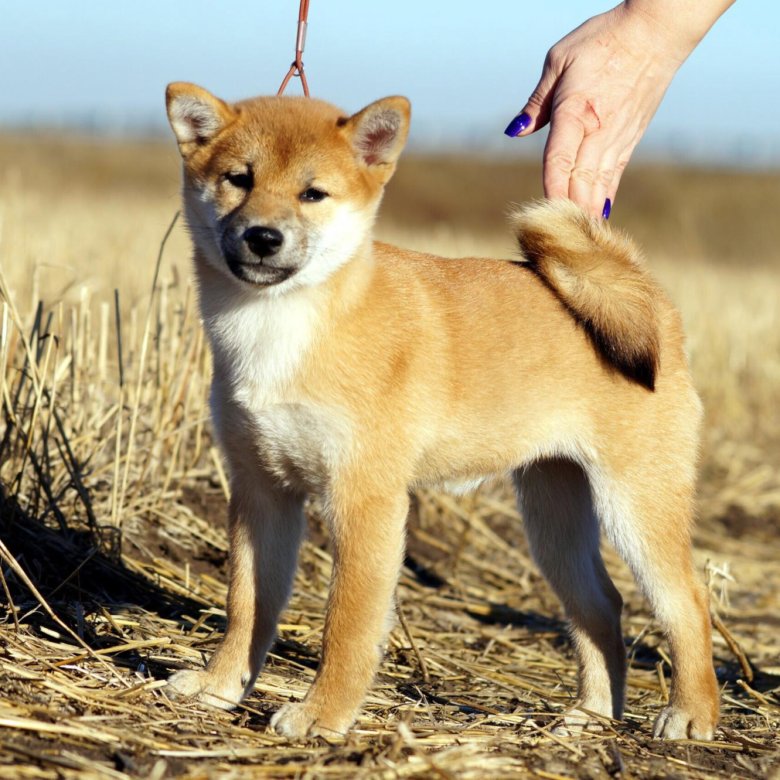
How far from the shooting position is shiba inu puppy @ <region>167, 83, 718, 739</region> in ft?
12.0

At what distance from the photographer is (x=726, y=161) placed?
160ft

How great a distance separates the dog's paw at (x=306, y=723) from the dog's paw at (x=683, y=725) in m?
1.19

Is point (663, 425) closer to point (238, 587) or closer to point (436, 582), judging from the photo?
point (238, 587)

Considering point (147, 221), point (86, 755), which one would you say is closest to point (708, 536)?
point (86, 755)

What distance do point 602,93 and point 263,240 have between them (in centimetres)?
194

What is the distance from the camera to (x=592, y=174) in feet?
15.4

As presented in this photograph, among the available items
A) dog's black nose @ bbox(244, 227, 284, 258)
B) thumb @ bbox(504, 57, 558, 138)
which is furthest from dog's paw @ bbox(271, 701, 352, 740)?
thumb @ bbox(504, 57, 558, 138)

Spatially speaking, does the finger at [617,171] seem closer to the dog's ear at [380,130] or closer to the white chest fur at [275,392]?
the dog's ear at [380,130]

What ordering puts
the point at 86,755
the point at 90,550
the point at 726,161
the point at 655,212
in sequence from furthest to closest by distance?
1. the point at 726,161
2. the point at 655,212
3. the point at 90,550
4. the point at 86,755

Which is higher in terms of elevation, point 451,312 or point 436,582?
point 451,312

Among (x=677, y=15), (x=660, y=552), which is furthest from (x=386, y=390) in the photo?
(x=677, y=15)

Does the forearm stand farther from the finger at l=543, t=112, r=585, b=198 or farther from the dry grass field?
the dry grass field

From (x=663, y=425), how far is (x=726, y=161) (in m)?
47.9

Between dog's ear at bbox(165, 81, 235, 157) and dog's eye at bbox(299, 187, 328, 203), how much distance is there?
0.39 metres
